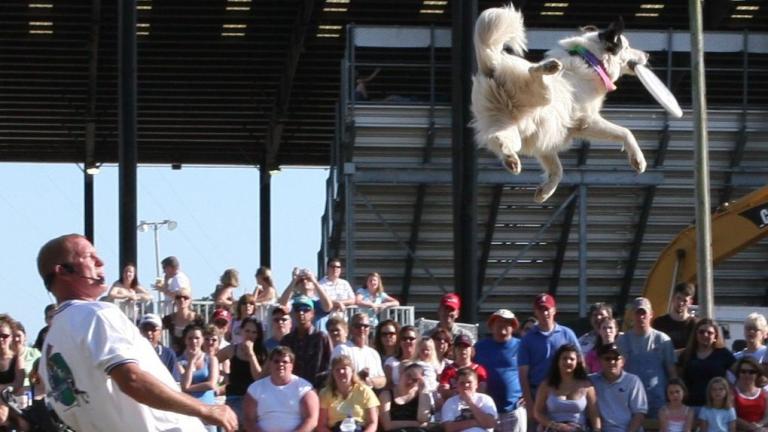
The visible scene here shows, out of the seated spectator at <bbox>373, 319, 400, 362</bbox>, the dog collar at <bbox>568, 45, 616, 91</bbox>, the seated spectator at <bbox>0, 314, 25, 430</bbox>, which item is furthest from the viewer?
the seated spectator at <bbox>373, 319, 400, 362</bbox>

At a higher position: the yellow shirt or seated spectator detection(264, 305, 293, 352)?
seated spectator detection(264, 305, 293, 352)

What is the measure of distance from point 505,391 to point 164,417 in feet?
22.4

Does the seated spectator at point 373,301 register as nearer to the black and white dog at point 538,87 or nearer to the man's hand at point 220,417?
the black and white dog at point 538,87

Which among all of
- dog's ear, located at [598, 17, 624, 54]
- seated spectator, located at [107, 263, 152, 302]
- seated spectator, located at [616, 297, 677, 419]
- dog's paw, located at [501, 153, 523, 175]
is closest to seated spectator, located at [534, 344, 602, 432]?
seated spectator, located at [616, 297, 677, 419]

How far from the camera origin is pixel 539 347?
41.1 feet

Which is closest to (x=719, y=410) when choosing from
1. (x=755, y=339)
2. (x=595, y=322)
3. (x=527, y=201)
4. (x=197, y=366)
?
(x=755, y=339)

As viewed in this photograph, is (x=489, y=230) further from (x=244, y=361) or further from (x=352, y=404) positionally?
(x=352, y=404)

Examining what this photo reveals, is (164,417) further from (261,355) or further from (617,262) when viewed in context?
(617,262)

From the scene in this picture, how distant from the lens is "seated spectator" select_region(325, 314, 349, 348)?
13.0 meters

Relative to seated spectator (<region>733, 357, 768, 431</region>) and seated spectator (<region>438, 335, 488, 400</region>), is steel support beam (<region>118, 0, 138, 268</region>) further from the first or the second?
seated spectator (<region>733, 357, 768, 431</region>)

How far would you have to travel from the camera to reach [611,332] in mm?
12664

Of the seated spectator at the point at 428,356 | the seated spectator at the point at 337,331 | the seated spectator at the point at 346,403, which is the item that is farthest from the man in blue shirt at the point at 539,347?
the seated spectator at the point at 337,331

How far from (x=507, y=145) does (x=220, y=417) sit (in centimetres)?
378

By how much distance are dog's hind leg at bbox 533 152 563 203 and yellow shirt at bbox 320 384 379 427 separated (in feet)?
8.31
